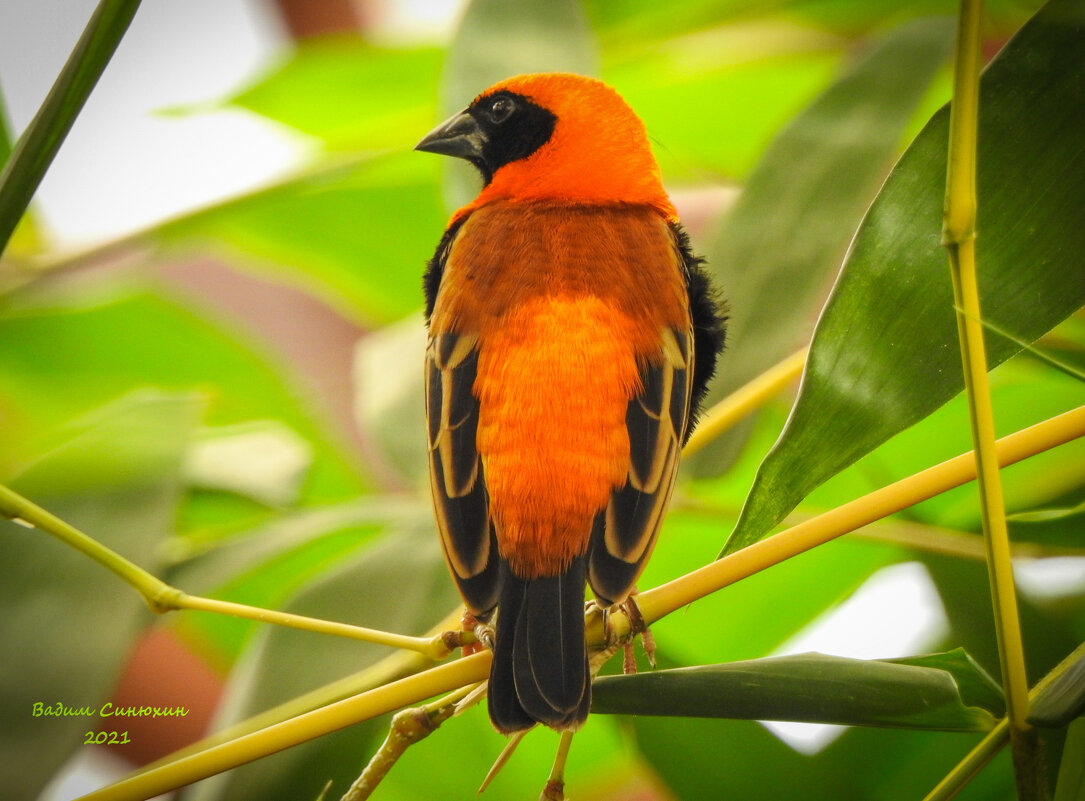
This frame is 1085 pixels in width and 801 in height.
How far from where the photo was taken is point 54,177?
2.92ft

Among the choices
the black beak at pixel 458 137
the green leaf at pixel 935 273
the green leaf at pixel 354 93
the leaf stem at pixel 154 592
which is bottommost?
the leaf stem at pixel 154 592

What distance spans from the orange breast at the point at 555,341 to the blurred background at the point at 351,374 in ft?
0.41

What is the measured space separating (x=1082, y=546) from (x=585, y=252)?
477 millimetres

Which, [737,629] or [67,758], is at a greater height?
[737,629]

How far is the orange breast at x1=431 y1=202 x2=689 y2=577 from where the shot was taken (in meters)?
0.60

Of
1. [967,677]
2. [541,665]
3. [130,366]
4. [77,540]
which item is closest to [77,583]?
[77,540]

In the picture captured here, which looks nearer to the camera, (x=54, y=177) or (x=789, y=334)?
(x=789, y=334)

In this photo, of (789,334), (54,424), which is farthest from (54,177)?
(789,334)

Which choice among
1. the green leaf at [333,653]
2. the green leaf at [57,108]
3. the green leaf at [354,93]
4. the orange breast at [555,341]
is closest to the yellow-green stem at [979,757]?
the orange breast at [555,341]

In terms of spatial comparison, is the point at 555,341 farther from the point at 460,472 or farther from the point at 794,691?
the point at 794,691

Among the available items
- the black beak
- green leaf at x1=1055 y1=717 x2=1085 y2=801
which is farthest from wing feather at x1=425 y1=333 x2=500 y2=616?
green leaf at x1=1055 y1=717 x2=1085 y2=801

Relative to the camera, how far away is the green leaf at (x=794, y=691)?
0.48 m

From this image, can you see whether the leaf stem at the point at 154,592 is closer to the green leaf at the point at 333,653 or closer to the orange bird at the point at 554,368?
the orange bird at the point at 554,368

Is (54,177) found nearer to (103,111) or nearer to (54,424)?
(103,111)
